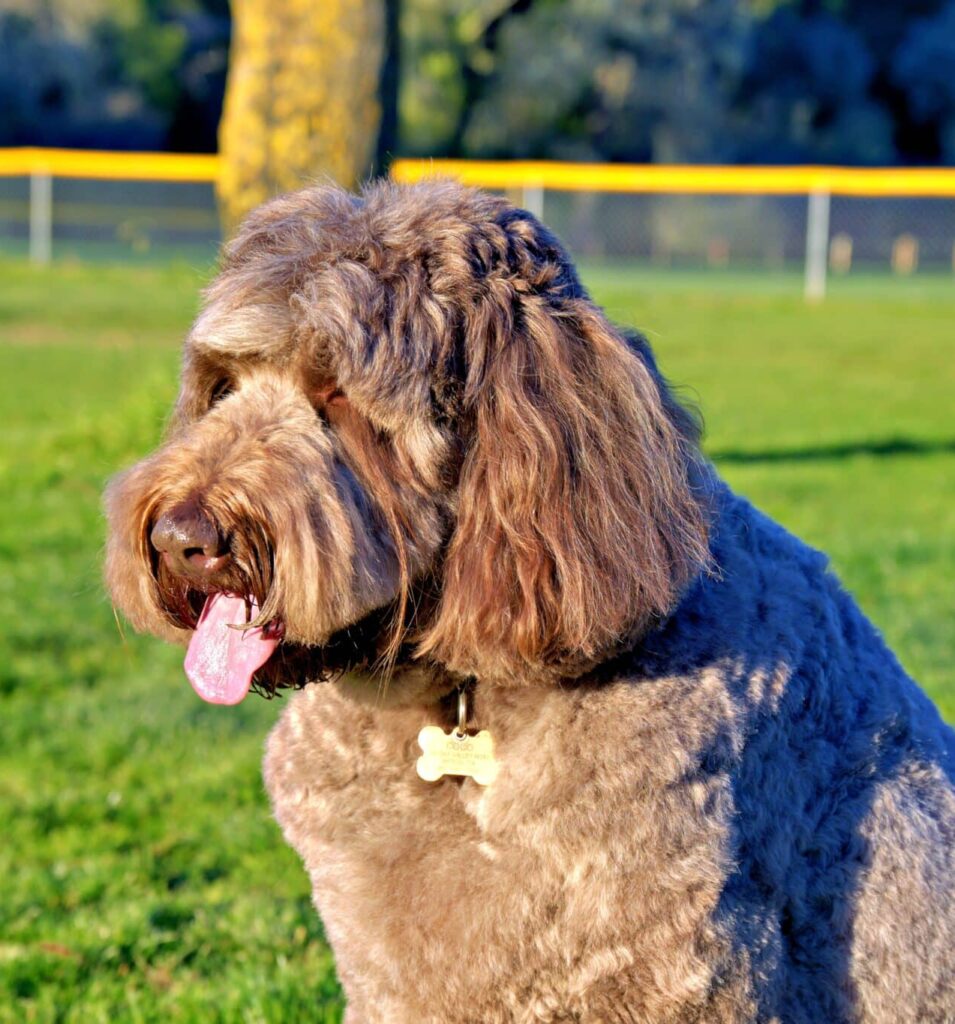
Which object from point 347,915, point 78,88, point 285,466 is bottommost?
point 347,915

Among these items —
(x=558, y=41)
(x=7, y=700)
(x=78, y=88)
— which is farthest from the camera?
(x=78, y=88)

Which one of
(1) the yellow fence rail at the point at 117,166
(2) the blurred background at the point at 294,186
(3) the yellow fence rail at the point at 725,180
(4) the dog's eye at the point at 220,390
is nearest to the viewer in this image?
(4) the dog's eye at the point at 220,390

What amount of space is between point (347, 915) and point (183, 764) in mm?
2914

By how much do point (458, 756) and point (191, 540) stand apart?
63 centimetres

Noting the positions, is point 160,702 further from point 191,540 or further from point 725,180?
point 725,180

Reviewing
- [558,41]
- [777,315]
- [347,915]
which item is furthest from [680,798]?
[558,41]

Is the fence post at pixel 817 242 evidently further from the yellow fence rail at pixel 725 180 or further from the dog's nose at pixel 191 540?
the dog's nose at pixel 191 540

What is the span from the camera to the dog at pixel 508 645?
8.51 ft

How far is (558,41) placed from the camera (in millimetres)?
35469

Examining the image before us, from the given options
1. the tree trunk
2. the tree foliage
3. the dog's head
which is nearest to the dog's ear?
the dog's head

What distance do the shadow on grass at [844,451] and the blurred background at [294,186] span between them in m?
0.07

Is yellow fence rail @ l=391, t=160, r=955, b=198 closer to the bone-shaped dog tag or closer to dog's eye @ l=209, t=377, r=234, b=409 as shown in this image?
dog's eye @ l=209, t=377, r=234, b=409

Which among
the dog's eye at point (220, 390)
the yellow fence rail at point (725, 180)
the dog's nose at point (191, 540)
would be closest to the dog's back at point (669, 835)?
the dog's nose at point (191, 540)

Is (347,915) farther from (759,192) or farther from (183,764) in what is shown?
(759,192)
